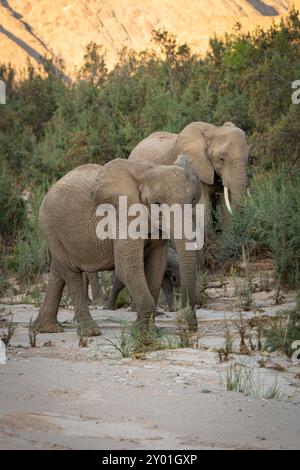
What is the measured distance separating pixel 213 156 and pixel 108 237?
5254 millimetres

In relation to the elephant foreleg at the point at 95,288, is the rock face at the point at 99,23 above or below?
above

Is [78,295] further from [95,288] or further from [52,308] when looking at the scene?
[95,288]

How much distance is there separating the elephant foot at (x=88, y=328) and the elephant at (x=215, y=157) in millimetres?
4826

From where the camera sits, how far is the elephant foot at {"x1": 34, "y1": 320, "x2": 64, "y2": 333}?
9836 millimetres

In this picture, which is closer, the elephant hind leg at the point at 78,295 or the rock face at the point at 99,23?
the elephant hind leg at the point at 78,295

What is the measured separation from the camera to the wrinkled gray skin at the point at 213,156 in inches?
557

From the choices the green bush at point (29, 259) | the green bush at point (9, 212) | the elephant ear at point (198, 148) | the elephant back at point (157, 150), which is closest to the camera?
the green bush at point (29, 259)

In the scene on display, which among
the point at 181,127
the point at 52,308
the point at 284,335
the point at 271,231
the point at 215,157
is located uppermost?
the point at 181,127

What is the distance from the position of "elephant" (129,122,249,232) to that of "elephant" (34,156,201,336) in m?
4.27

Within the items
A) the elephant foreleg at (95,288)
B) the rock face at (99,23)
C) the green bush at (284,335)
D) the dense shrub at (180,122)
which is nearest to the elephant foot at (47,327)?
the green bush at (284,335)

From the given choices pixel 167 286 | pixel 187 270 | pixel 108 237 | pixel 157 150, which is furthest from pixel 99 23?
pixel 187 270

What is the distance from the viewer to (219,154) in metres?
14.4

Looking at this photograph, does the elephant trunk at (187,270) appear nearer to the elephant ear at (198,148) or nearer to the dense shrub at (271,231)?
the dense shrub at (271,231)

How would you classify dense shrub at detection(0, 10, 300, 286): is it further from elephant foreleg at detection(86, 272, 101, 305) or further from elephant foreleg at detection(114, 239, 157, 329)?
elephant foreleg at detection(114, 239, 157, 329)
